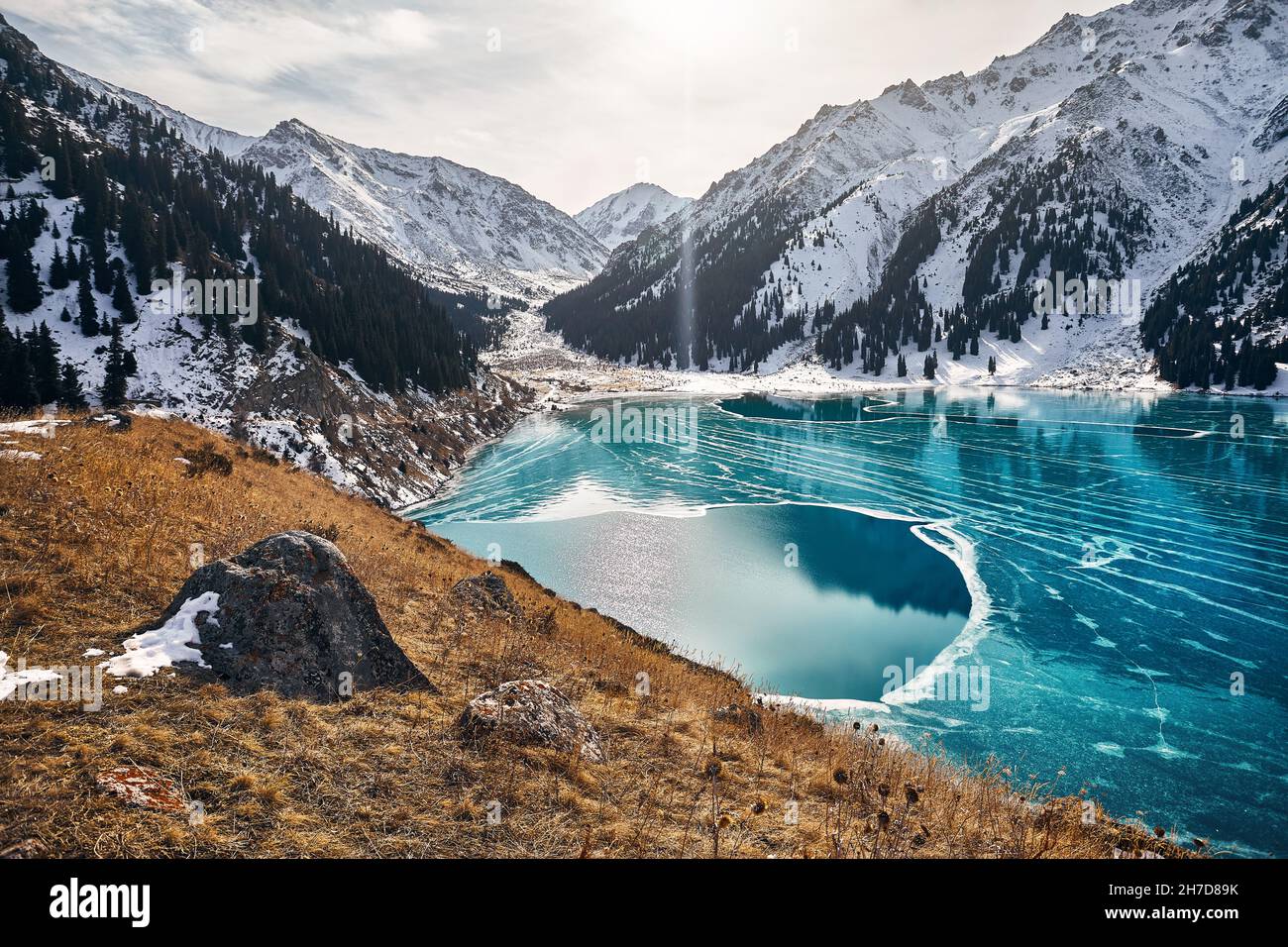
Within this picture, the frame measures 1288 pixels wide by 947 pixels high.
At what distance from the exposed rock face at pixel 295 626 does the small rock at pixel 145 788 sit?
79.5 inches

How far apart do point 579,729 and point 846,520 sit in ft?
129

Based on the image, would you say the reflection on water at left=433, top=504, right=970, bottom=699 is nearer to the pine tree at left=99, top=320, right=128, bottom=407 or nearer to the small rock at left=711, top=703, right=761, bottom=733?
the small rock at left=711, top=703, right=761, bottom=733

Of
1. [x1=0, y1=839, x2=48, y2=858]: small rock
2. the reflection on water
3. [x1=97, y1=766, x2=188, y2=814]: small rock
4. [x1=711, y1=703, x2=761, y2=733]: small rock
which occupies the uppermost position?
[x1=0, y1=839, x2=48, y2=858]: small rock

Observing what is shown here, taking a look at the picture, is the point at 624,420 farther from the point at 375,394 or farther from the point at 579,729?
the point at 579,729

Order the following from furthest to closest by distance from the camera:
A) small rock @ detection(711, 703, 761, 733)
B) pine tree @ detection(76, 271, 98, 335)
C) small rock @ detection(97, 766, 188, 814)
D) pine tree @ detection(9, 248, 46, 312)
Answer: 1. pine tree @ detection(9, 248, 46, 312)
2. pine tree @ detection(76, 271, 98, 335)
3. small rock @ detection(711, 703, 761, 733)
4. small rock @ detection(97, 766, 188, 814)

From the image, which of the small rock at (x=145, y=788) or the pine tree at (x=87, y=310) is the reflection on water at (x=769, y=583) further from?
the pine tree at (x=87, y=310)

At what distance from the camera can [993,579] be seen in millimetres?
32562

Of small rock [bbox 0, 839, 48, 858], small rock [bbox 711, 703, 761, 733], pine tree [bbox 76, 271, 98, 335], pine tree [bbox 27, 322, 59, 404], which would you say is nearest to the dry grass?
small rock [bbox 0, 839, 48, 858]

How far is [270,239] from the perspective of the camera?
87938 mm

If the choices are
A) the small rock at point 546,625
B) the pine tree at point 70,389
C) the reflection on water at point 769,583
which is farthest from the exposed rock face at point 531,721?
the pine tree at point 70,389

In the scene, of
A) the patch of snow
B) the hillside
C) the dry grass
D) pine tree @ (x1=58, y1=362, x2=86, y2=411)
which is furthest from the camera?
the hillside

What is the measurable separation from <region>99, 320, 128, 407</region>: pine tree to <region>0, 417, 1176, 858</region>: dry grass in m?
42.3

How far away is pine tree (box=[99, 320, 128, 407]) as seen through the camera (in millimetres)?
46062
